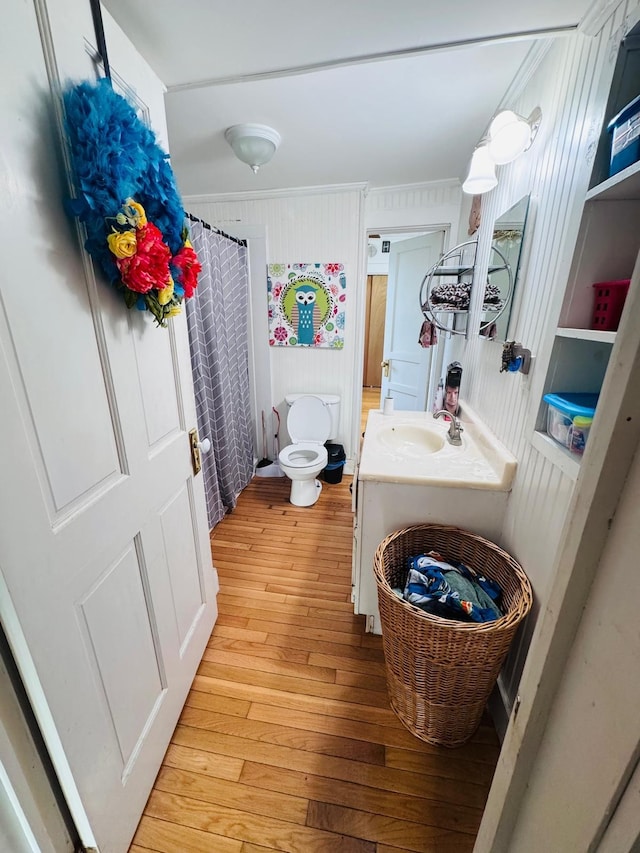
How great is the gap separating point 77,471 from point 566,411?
3.97 feet

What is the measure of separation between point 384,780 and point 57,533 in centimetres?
125

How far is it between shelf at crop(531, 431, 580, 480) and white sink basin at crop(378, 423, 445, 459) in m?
0.65

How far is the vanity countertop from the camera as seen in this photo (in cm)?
128

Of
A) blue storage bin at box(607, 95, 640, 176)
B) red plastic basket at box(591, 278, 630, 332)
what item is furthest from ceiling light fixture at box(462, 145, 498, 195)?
red plastic basket at box(591, 278, 630, 332)

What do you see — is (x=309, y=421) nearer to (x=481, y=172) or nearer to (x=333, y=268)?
(x=333, y=268)

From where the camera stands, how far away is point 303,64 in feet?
3.30

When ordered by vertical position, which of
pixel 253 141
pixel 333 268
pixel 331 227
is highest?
pixel 253 141

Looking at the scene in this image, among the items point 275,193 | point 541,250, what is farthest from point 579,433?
point 275,193

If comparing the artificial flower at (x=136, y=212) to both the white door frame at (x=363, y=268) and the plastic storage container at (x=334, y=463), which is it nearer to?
the white door frame at (x=363, y=268)

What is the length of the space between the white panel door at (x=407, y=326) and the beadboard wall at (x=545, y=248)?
1394 millimetres

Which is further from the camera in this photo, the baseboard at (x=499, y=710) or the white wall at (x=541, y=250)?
the baseboard at (x=499, y=710)

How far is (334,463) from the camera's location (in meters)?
2.87

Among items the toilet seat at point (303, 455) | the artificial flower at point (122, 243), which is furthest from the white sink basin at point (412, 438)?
the artificial flower at point (122, 243)

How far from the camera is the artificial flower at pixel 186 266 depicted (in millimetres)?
869
